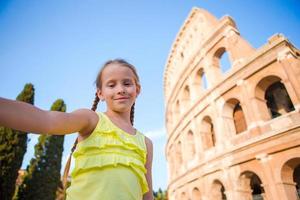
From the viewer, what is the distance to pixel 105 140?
3.93ft

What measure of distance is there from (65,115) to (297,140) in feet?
32.2

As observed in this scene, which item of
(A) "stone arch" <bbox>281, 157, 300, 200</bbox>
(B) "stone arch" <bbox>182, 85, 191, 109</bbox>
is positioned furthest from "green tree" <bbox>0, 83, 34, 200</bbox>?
(A) "stone arch" <bbox>281, 157, 300, 200</bbox>

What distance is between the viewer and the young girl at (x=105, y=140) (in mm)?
843

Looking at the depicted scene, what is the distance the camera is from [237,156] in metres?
10.5

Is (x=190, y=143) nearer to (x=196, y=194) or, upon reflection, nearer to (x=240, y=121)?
(x=196, y=194)

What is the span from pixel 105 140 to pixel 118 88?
0.36 metres

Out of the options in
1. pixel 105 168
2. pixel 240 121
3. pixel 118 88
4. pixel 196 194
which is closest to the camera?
pixel 105 168

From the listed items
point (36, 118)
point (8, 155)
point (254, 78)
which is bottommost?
point (36, 118)

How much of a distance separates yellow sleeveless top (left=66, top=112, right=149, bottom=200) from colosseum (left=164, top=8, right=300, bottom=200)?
30.6 feet

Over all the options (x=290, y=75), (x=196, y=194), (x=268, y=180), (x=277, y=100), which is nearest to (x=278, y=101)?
(x=277, y=100)

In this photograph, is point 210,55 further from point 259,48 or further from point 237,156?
point 237,156

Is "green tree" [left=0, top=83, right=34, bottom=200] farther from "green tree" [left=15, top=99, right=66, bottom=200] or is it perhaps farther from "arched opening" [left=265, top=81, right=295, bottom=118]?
"arched opening" [left=265, top=81, right=295, bottom=118]

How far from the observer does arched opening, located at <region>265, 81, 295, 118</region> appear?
40.5 feet

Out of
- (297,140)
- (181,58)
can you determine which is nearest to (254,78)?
(297,140)
